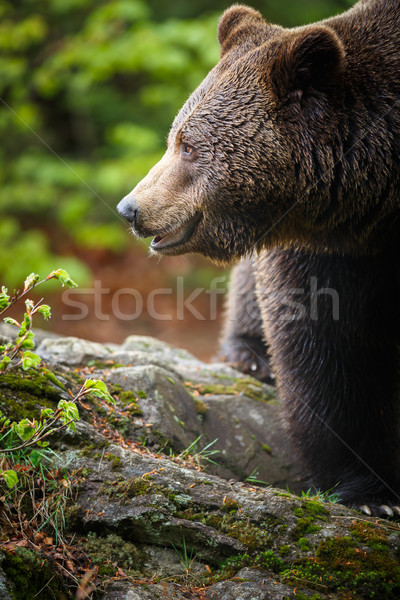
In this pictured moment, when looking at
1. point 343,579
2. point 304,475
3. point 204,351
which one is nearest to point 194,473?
point 343,579

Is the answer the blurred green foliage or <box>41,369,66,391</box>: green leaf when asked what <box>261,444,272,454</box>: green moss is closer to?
<box>41,369,66,391</box>: green leaf

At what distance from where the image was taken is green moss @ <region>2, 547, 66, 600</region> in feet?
8.47

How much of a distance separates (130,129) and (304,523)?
31.9 ft

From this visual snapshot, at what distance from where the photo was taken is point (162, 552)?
3.06 m

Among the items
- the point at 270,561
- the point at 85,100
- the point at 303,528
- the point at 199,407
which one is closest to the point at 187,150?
the point at 199,407

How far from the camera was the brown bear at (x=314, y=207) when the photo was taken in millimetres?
3957

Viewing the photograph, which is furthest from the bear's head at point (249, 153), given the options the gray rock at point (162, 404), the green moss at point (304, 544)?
the green moss at point (304, 544)

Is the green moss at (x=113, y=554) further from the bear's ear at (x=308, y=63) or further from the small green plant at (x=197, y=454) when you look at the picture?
the bear's ear at (x=308, y=63)

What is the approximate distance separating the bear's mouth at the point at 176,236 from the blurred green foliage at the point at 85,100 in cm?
453

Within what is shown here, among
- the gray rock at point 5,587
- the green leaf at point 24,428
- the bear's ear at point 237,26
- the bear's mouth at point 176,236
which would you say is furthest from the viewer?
the bear's ear at point 237,26

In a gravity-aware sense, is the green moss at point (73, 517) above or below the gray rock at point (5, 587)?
below

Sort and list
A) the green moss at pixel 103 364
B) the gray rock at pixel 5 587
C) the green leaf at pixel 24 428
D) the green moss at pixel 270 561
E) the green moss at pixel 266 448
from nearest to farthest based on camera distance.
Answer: the gray rock at pixel 5 587 → the green leaf at pixel 24 428 → the green moss at pixel 270 561 → the green moss at pixel 103 364 → the green moss at pixel 266 448

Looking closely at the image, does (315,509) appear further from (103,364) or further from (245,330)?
(245,330)

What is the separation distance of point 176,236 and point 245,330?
9.52 feet
